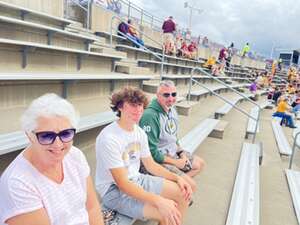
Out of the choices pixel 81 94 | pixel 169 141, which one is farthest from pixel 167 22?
pixel 169 141

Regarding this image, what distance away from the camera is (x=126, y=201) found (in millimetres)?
1485

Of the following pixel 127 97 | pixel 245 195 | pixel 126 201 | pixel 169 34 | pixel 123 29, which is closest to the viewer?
pixel 126 201

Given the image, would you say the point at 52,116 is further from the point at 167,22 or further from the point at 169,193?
the point at 167,22

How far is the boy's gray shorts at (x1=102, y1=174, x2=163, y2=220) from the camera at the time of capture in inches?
57.7

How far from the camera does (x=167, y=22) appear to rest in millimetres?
8508

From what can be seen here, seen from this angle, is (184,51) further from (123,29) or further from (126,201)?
(126,201)

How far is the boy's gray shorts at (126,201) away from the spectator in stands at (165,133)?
0.41m

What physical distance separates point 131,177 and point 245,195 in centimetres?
124

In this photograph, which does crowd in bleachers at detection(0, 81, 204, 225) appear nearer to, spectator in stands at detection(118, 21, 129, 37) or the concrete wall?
the concrete wall

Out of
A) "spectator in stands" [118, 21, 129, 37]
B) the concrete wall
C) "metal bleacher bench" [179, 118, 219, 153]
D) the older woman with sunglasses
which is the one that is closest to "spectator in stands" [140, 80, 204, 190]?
"metal bleacher bench" [179, 118, 219, 153]

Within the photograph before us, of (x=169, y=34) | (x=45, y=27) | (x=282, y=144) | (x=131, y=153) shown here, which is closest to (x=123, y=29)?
(x=169, y=34)

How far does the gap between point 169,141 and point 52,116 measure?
1.42 metres

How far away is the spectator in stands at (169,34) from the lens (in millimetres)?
8547

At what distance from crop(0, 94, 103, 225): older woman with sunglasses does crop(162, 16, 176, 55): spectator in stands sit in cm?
806
